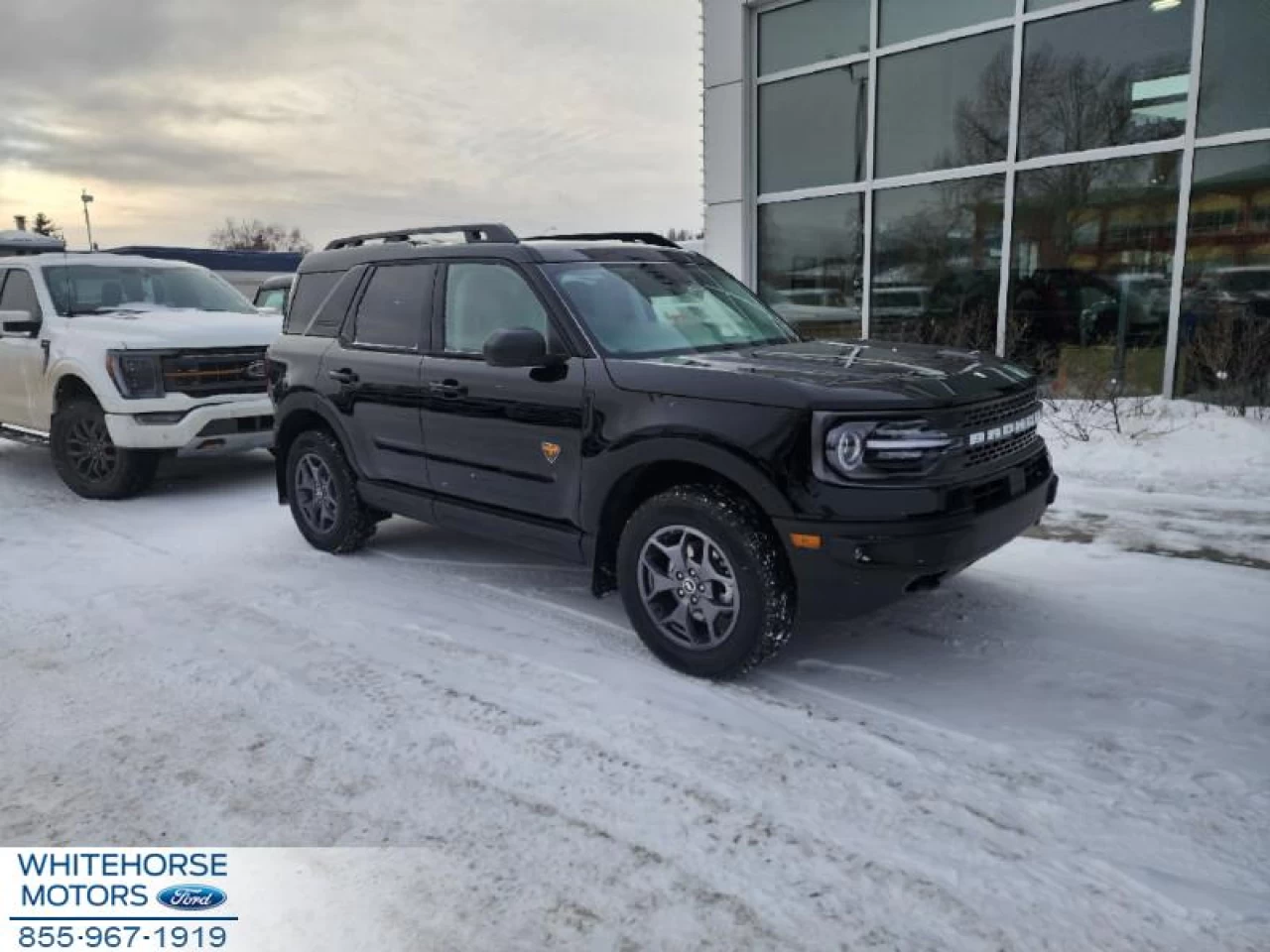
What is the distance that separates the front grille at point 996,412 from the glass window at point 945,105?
315 inches

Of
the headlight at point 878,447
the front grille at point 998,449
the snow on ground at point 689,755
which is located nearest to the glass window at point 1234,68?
the snow on ground at point 689,755

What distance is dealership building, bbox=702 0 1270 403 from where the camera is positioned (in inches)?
362

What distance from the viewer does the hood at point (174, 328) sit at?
280 inches

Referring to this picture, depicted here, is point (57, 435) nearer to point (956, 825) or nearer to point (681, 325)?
point (681, 325)

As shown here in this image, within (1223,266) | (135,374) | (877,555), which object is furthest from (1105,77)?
(135,374)

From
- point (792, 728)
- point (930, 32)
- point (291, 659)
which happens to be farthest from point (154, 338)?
point (930, 32)

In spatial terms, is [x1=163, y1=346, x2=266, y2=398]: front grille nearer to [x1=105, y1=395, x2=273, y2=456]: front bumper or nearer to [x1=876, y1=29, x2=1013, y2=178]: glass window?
[x1=105, y1=395, x2=273, y2=456]: front bumper

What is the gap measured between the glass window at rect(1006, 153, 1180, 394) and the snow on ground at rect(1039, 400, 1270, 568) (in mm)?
1074

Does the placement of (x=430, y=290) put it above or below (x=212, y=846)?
above

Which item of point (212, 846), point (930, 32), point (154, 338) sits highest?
point (930, 32)

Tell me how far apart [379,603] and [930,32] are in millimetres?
10181

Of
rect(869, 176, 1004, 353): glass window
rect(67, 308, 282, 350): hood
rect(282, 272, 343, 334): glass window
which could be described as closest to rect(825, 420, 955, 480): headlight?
rect(282, 272, 343, 334): glass window

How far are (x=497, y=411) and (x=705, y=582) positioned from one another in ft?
4.61

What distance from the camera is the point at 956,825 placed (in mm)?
2729
